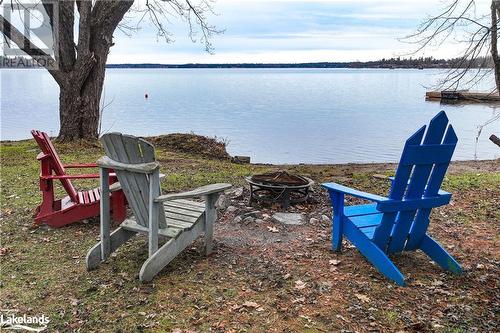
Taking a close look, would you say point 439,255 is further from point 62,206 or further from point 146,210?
point 62,206

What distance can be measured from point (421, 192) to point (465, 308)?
99 centimetres

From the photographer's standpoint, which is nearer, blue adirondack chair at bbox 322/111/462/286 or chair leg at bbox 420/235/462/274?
blue adirondack chair at bbox 322/111/462/286

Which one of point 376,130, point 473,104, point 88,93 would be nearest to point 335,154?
point 376,130

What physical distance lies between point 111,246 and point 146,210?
695 millimetres

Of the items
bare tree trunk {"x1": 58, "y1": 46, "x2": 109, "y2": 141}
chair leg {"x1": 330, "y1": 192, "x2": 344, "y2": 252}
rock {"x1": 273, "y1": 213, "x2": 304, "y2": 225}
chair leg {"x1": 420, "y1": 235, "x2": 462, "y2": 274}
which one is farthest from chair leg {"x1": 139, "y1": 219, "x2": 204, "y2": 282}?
bare tree trunk {"x1": 58, "y1": 46, "x2": 109, "y2": 141}

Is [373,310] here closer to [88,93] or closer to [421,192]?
[421,192]

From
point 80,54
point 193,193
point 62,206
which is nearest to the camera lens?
point 193,193

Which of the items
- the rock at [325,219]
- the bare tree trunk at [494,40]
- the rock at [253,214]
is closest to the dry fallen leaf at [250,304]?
the rock at [253,214]

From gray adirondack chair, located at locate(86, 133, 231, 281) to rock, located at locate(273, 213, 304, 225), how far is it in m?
1.30

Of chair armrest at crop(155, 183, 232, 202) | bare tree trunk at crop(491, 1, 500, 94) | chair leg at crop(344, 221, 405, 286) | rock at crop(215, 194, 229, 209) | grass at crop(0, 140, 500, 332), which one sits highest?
bare tree trunk at crop(491, 1, 500, 94)

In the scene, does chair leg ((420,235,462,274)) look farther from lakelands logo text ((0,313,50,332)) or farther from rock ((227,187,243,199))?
lakelands logo text ((0,313,50,332))

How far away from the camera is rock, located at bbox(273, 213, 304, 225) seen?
565 centimetres

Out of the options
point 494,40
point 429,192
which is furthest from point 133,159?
point 494,40

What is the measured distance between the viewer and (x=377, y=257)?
4078 mm
